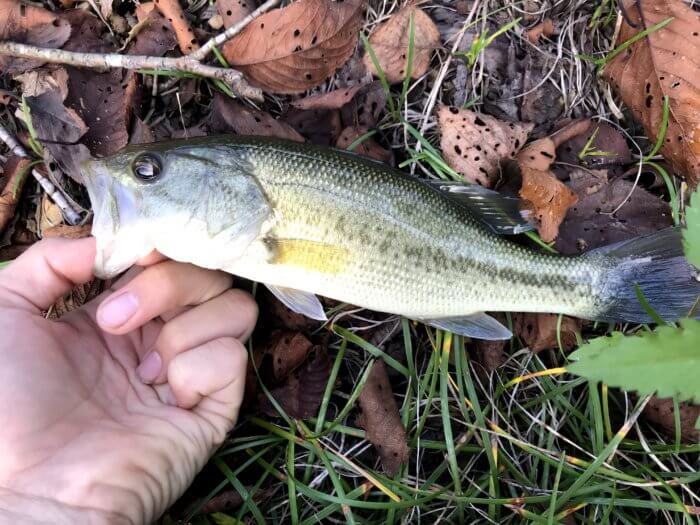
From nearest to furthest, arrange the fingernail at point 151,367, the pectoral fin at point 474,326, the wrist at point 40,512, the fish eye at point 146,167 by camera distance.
A: the wrist at point 40,512, the fish eye at point 146,167, the fingernail at point 151,367, the pectoral fin at point 474,326

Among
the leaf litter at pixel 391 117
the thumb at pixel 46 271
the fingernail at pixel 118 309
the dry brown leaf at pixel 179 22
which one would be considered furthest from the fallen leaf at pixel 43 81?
the fingernail at pixel 118 309

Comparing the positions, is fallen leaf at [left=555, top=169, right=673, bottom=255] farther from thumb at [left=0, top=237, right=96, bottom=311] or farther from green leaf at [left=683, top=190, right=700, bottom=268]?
thumb at [left=0, top=237, right=96, bottom=311]

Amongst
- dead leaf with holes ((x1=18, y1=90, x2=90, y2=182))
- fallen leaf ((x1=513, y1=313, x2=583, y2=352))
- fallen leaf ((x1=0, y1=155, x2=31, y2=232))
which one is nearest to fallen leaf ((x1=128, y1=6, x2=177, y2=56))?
dead leaf with holes ((x1=18, y1=90, x2=90, y2=182))

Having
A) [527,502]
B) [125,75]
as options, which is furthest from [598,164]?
[125,75]

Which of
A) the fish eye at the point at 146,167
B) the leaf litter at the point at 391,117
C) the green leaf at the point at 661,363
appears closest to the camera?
the green leaf at the point at 661,363

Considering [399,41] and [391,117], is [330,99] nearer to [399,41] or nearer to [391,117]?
[391,117]

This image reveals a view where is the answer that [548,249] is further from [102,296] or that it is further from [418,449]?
[102,296]

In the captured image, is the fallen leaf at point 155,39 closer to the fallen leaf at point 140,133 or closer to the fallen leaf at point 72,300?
the fallen leaf at point 140,133
